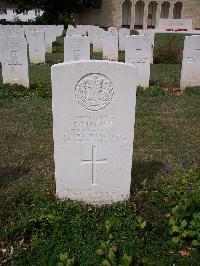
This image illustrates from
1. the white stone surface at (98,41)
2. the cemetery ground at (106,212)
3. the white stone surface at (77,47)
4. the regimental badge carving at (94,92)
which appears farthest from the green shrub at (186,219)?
the white stone surface at (98,41)

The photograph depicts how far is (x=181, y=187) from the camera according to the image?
4160 millimetres

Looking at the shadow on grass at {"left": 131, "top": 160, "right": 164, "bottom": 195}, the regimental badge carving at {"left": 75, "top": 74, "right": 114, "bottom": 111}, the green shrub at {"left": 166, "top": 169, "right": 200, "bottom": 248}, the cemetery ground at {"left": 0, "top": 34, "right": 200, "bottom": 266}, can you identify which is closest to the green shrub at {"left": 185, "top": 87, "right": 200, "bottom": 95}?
the cemetery ground at {"left": 0, "top": 34, "right": 200, "bottom": 266}

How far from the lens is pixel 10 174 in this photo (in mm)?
4746

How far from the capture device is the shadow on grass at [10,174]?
454 centimetres

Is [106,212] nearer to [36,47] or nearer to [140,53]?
[140,53]

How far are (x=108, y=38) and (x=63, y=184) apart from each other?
1207 cm

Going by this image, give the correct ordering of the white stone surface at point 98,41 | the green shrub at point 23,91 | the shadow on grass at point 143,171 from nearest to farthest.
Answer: the shadow on grass at point 143,171 < the green shrub at point 23,91 < the white stone surface at point 98,41

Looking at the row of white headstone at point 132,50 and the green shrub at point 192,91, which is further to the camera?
the row of white headstone at point 132,50

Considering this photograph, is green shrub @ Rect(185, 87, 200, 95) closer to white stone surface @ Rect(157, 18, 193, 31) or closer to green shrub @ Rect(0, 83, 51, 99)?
green shrub @ Rect(0, 83, 51, 99)

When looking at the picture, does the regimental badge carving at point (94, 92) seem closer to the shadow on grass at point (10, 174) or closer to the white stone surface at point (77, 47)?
the shadow on grass at point (10, 174)

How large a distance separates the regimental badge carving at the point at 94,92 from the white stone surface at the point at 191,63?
6.40 metres

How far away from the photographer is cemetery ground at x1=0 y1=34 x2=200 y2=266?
329 centimetres

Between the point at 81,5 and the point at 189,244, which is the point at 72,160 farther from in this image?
the point at 81,5

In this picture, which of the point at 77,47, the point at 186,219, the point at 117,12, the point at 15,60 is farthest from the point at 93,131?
the point at 117,12
